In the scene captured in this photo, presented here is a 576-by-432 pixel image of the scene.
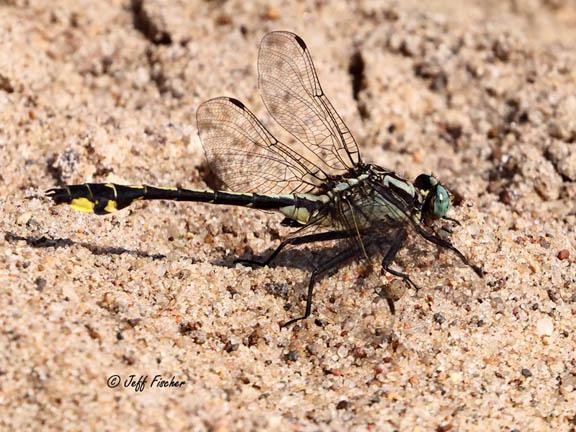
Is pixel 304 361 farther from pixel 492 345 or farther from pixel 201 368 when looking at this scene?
pixel 492 345

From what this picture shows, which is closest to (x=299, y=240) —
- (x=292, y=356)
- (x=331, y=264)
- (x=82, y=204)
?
(x=331, y=264)

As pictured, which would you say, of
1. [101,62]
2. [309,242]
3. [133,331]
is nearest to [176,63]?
[101,62]

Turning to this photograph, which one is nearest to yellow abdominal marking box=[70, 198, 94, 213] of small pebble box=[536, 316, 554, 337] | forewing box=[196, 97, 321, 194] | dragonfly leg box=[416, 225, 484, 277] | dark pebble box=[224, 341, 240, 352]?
forewing box=[196, 97, 321, 194]

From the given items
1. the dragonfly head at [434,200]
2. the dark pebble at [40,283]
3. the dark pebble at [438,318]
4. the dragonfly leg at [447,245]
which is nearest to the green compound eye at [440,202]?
the dragonfly head at [434,200]

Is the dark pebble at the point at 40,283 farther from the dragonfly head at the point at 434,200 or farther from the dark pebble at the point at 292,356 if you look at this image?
the dragonfly head at the point at 434,200

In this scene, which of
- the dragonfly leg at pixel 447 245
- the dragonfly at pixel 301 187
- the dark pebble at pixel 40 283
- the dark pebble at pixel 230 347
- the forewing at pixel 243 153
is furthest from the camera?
the forewing at pixel 243 153

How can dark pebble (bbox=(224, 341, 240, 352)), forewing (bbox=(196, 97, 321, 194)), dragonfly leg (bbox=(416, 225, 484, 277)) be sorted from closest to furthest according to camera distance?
1. dark pebble (bbox=(224, 341, 240, 352))
2. dragonfly leg (bbox=(416, 225, 484, 277))
3. forewing (bbox=(196, 97, 321, 194))

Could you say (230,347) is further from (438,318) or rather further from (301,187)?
(301,187)

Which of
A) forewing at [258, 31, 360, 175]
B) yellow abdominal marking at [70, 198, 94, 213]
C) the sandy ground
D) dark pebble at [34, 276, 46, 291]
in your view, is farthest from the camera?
forewing at [258, 31, 360, 175]

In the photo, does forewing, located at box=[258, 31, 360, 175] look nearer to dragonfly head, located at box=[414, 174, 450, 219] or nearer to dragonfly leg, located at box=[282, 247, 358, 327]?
dragonfly head, located at box=[414, 174, 450, 219]
